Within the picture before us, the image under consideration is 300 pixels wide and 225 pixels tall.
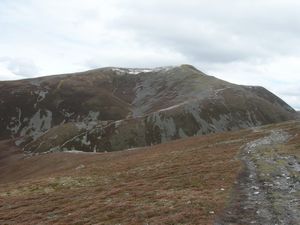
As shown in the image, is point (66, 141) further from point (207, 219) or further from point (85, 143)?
point (207, 219)

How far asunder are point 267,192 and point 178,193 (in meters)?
7.35

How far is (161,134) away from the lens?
571 feet

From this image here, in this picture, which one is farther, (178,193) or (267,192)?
(178,193)

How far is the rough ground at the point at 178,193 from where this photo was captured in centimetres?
2612

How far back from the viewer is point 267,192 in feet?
98.3

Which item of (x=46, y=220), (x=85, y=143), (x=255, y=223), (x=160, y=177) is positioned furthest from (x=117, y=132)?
(x=255, y=223)

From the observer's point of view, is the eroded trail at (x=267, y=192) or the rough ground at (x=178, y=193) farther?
the rough ground at (x=178, y=193)

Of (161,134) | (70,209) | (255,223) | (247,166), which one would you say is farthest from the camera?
(161,134)

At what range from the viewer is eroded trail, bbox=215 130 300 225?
24087 millimetres

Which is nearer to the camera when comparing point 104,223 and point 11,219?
point 104,223

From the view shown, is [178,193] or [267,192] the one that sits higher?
[267,192]

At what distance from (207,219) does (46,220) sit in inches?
579

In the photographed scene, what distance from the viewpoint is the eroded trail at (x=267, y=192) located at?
24.1m

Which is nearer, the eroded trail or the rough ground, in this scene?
the eroded trail
